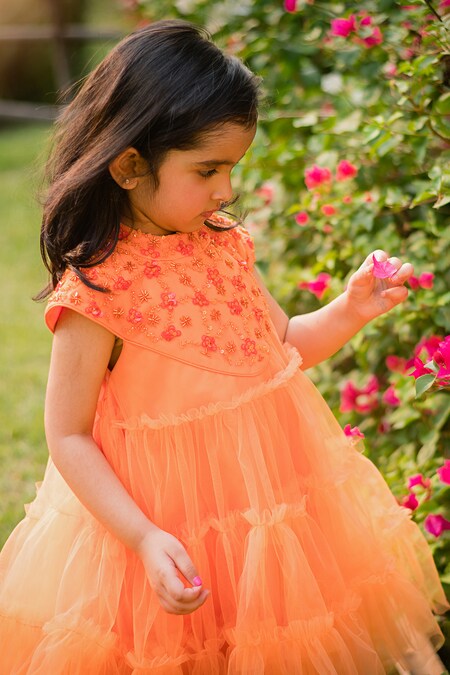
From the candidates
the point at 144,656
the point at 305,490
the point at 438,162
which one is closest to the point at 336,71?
the point at 438,162

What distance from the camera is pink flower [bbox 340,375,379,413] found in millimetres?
2393

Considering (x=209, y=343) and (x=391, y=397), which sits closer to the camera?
(x=209, y=343)

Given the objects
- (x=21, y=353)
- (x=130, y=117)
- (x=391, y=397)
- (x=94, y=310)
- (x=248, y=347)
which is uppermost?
(x=130, y=117)

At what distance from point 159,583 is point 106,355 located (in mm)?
402

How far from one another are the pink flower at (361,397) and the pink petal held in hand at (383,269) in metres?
0.77

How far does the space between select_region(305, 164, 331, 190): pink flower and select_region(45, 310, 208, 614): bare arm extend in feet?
3.45

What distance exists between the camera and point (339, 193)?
97.5 inches

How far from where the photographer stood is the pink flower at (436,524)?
1.93 m

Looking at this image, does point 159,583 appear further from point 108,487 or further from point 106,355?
point 106,355

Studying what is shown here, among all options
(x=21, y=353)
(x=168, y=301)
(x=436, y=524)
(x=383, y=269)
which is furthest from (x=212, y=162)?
(x=21, y=353)

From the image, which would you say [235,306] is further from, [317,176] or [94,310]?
[317,176]

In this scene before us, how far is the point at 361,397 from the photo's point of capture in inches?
94.9

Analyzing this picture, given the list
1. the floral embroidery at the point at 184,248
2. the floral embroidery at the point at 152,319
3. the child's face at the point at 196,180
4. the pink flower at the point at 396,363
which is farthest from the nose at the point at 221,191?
the pink flower at the point at 396,363

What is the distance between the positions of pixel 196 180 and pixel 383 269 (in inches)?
Result: 15.8
